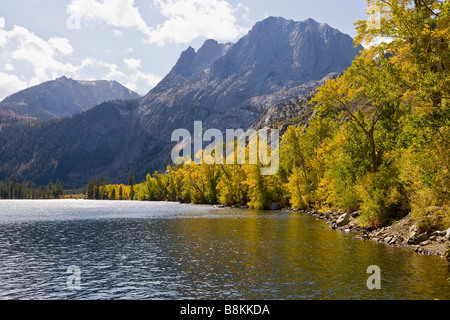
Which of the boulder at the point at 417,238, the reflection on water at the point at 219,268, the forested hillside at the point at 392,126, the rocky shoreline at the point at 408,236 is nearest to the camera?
the reflection on water at the point at 219,268

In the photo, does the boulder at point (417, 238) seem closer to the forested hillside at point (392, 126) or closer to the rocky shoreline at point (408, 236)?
the rocky shoreline at point (408, 236)

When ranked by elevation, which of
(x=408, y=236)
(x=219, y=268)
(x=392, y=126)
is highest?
(x=392, y=126)

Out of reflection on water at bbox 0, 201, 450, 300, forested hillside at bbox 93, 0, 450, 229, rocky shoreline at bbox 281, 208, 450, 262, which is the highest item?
forested hillside at bbox 93, 0, 450, 229

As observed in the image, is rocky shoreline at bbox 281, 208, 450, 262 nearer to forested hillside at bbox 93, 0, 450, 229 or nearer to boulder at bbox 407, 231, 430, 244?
boulder at bbox 407, 231, 430, 244

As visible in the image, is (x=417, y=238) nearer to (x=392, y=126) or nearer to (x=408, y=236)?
(x=408, y=236)

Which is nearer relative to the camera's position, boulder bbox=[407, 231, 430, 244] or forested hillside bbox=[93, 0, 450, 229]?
forested hillside bbox=[93, 0, 450, 229]

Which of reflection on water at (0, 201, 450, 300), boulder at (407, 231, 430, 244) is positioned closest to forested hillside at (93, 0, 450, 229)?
boulder at (407, 231, 430, 244)

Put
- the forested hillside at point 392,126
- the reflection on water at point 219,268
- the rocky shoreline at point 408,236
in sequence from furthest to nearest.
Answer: the rocky shoreline at point 408,236
the forested hillside at point 392,126
the reflection on water at point 219,268

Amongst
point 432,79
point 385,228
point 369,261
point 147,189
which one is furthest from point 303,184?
point 147,189

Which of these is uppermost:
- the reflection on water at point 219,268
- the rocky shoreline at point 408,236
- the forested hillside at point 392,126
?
the forested hillside at point 392,126

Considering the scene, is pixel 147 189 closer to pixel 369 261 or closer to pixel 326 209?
pixel 326 209

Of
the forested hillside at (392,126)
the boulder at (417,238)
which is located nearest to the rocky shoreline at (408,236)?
the boulder at (417,238)

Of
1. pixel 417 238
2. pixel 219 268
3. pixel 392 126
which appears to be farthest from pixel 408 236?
pixel 219 268

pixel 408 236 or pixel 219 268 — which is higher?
pixel 408 236
